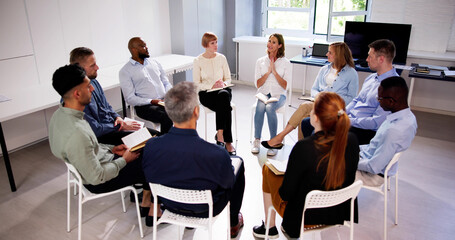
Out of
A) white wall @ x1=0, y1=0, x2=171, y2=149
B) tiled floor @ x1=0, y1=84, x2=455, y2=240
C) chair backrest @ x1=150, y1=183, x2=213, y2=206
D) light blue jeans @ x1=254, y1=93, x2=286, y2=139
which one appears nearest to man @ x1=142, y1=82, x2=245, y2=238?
chair backrest @ x1=150, y1=183, x2=213, y2=206

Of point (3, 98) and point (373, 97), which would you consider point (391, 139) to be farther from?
point (3, 98)

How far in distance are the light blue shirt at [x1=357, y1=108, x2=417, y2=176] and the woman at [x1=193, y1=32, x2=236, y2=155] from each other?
165cm

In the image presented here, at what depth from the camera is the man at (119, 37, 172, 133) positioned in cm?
357

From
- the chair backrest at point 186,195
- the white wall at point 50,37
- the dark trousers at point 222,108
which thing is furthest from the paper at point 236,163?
the white wall at point 50,37

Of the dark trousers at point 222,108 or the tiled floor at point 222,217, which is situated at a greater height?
the dark trousers at point 222,108

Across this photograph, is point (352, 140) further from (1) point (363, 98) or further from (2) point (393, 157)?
(1) point (363, 98)

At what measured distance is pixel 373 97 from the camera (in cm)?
314

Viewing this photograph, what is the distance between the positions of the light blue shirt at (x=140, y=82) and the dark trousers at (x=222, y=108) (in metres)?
0.54

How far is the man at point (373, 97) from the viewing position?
308 centimetres

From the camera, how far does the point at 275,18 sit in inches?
262

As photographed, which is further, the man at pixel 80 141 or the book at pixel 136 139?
the book at pixel 136 139

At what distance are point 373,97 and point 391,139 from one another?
2.91 ft

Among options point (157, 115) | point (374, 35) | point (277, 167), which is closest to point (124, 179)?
point (277, 167)

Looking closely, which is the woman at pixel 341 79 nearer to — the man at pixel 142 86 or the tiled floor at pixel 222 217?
the tiled floor at pixel 222 217
